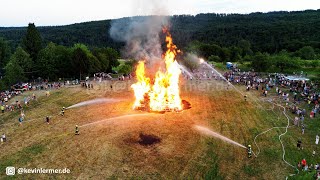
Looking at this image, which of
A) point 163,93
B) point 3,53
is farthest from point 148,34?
point 3,53

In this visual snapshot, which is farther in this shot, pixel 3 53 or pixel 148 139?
pixel 3 53

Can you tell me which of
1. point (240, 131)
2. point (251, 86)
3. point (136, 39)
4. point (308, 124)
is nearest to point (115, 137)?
point (240, 131)

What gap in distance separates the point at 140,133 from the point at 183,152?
6625 mm

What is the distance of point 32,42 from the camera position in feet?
282

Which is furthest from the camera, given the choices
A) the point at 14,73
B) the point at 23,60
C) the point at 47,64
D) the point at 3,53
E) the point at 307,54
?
the point at 307,54

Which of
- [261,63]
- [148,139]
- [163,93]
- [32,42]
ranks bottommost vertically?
[148,139]

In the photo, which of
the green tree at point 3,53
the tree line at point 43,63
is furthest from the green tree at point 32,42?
the green tree at point 3,53

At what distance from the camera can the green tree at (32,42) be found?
281 feet

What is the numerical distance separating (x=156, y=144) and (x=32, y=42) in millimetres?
62403

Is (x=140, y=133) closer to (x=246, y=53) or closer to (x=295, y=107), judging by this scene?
(x=295, y=107)

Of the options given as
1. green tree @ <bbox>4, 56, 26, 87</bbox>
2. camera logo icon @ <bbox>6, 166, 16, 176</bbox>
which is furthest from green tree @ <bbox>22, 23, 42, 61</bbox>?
camera logo icon @ <bbox>6, 166, 16, 176</bbox>

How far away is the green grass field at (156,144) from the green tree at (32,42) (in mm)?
37318

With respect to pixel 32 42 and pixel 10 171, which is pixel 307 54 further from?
pixel 10 171

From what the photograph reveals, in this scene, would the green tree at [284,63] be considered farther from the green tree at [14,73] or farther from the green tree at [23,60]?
the green tree at [14,73]
